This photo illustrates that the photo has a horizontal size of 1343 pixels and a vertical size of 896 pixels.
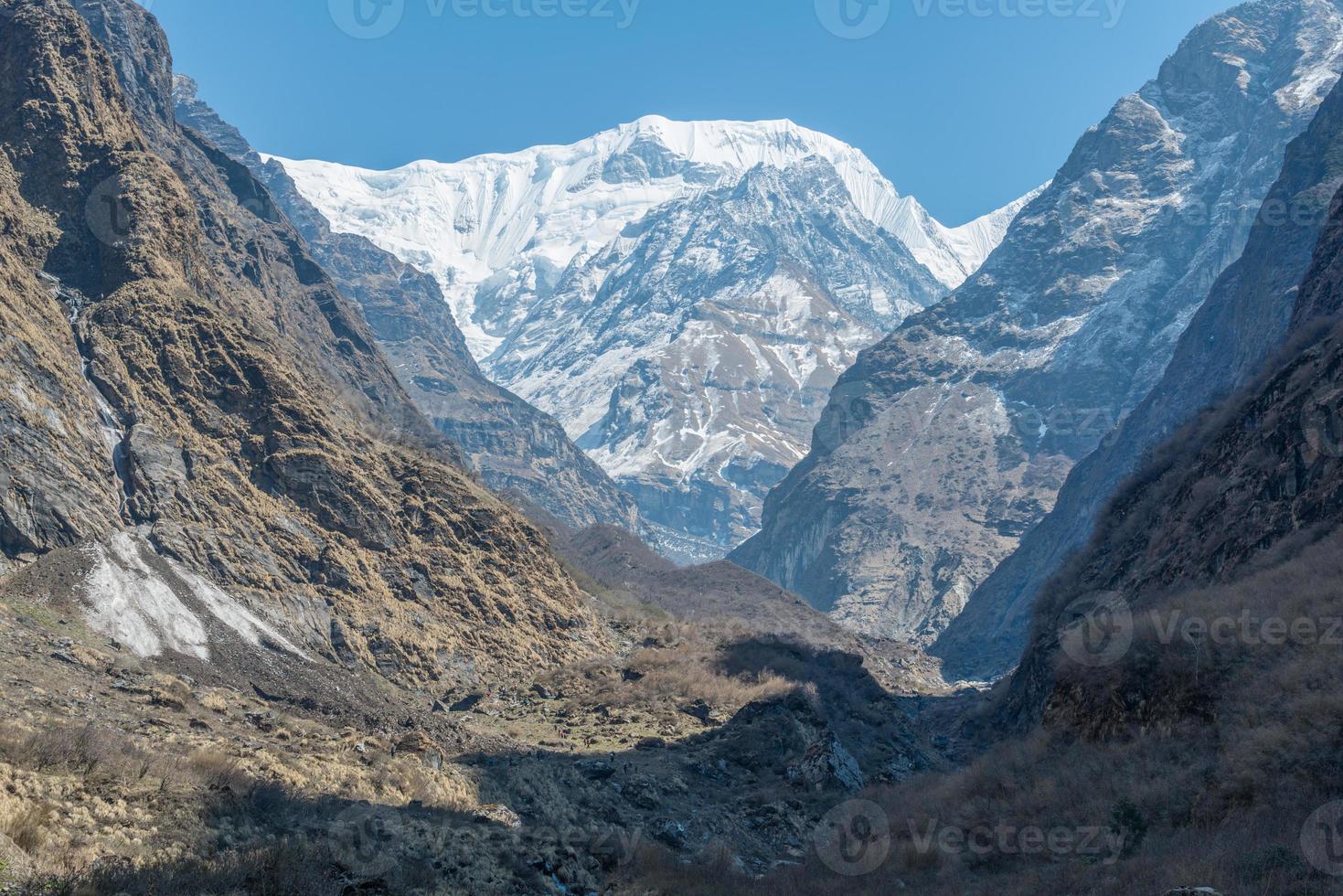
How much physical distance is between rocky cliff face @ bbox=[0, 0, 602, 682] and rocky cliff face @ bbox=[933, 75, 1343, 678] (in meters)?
84.5

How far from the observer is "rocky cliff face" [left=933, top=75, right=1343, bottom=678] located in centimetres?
13250

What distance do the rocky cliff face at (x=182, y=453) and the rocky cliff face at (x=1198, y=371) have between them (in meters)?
84.5

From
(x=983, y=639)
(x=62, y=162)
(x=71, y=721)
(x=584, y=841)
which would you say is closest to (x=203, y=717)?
(x=71, y=721)

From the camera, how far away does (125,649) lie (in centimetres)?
3647

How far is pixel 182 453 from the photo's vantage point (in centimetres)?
5025

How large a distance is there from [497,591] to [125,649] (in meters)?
29.9

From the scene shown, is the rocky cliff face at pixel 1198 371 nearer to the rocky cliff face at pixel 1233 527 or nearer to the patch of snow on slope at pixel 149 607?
the rocky cliff face at pixel 1233 527

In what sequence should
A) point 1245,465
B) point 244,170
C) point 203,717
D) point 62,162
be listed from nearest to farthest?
point 203,717 → point 1245,465 → point 62,162 → point 244,170

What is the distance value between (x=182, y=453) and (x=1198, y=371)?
486ft

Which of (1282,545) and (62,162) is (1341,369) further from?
(62,162)

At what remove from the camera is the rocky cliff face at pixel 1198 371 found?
5217 inches

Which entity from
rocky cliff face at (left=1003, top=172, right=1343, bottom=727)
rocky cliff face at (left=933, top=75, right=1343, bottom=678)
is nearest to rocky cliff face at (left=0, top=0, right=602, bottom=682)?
rocky cliff face at (left=1003, top=172, right=1343, bottom=727)

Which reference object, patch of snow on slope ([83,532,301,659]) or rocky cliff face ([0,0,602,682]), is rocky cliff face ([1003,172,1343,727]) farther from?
rocky cliff face ([0,0,602,682])

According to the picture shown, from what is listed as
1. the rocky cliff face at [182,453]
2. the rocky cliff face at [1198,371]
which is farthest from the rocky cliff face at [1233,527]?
the rocky cliff face at [1198,371]
